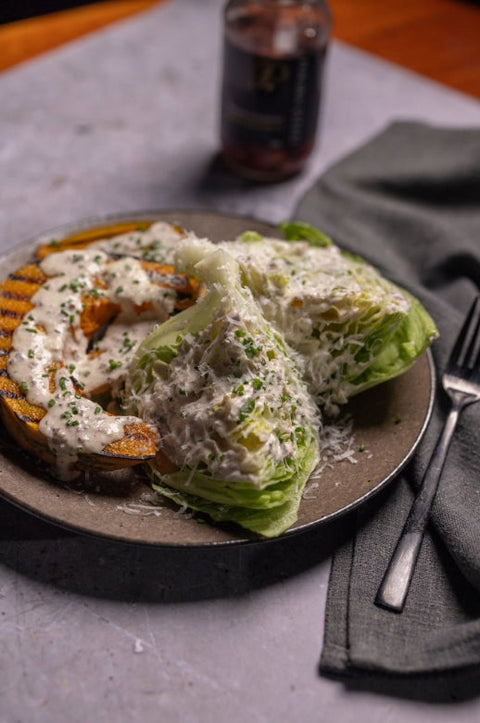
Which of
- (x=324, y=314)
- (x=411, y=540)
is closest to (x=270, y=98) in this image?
(x=324, y=314)

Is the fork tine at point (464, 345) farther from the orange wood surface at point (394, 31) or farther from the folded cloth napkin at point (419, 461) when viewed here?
the orange wood surface at point (394, 31)

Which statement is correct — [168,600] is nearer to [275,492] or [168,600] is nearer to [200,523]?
[200,523]

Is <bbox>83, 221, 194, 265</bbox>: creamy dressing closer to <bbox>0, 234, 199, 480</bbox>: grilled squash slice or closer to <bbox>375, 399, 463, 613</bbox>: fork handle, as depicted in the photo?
<bbox>0, 234, 199, 480</bbox>: grilled squash slice

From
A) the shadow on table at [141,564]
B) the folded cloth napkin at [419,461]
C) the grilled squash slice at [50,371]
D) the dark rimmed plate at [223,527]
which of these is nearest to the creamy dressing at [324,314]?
the dark rimmed plate at [223,527]

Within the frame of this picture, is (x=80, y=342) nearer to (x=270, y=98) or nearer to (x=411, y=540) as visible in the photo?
(x=411, y=540)

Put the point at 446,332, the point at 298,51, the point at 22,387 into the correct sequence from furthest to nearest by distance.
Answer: the point at 298,51 < the point at 446,332 < the point at 22,387

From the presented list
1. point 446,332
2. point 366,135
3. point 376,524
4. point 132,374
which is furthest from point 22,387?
point 366,135

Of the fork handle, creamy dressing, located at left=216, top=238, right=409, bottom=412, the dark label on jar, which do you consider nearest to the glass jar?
the dark label on jar
